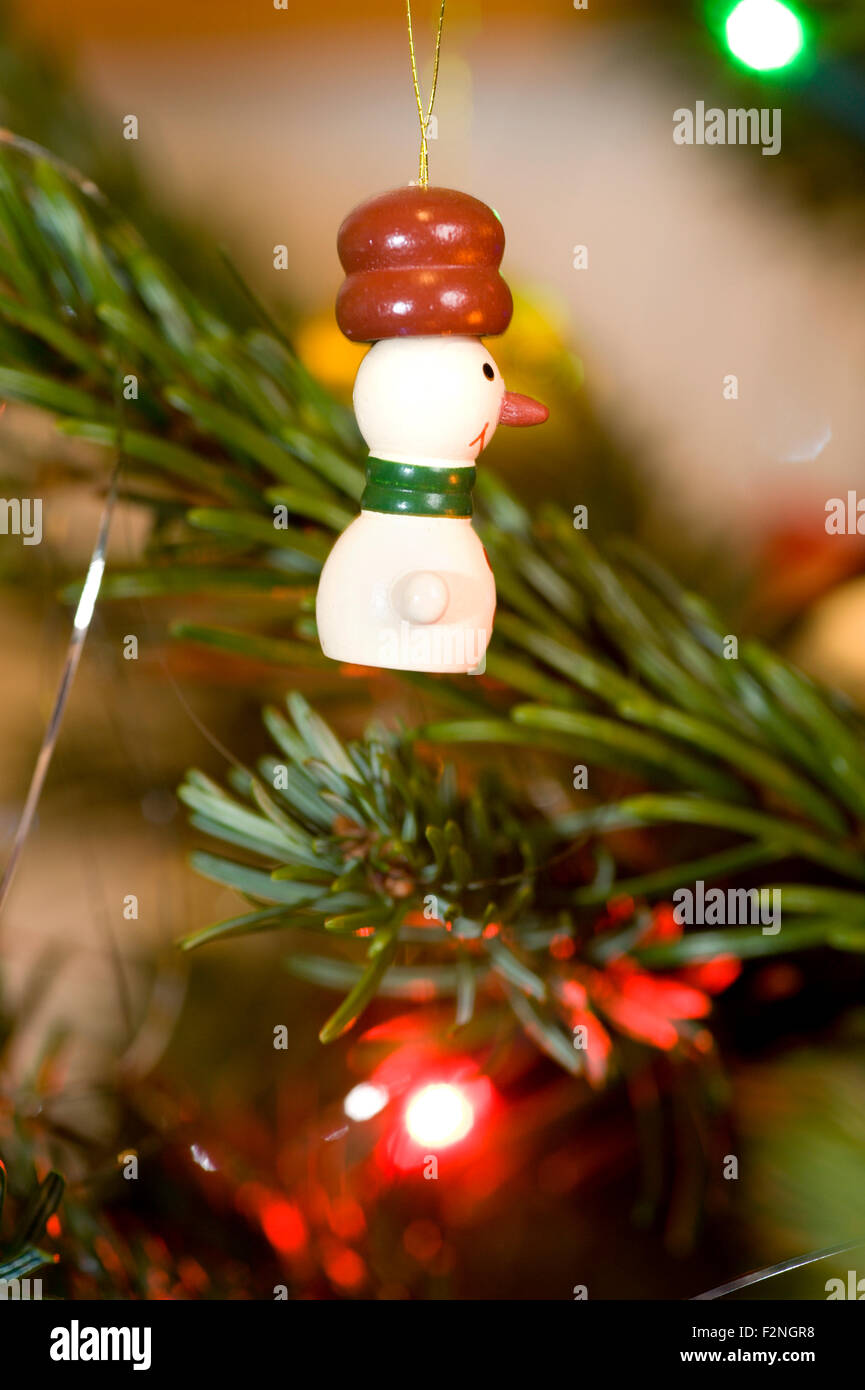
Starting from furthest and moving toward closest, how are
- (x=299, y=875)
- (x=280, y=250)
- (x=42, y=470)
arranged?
1. (x=280, y=250)
2. (x=42, y=470)
3. (x=299, y=875)

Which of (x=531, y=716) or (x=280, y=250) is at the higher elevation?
(x=280, y=250)

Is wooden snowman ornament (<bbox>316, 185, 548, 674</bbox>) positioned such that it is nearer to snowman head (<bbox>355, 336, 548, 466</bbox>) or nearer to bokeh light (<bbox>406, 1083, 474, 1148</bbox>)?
snowman head (<bbox>355, 336, 548, 466</bbox>)

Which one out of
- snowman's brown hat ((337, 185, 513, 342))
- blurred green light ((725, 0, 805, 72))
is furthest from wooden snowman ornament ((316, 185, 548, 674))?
blurred green light ((725, 0, 805, 72))

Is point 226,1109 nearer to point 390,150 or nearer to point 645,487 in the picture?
point 645,487

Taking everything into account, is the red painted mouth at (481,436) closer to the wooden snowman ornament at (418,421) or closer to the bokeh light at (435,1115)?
the wooden snowman ornament at (418,421)

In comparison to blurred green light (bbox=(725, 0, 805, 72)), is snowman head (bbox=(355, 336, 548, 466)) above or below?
below

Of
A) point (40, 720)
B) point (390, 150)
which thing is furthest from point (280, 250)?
point (40, 720)

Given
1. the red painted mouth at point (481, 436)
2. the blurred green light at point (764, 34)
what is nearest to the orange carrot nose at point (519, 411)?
the red painted mouth at point (481, 436)

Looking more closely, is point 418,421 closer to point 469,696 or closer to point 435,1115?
point 469,696
